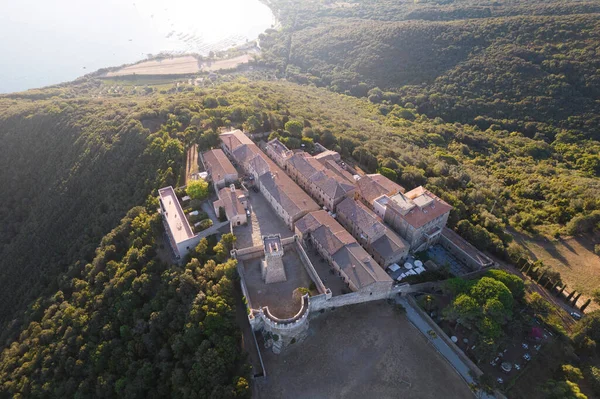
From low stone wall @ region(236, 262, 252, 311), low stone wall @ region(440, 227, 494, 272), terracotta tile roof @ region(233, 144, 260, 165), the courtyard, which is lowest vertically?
low stone wall @ region(440, 227, 494, 272)

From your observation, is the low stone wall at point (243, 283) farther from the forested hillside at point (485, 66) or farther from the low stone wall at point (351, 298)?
the forested hillside at point (485, 66)

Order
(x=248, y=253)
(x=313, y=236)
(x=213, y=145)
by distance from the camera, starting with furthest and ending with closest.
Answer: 1. (x=213, y=145)
2. (x=313, y=236)
3. (x=248, y=253)

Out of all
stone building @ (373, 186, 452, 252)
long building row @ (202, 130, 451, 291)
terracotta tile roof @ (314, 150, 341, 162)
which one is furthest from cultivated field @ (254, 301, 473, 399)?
terracotta tile roof @ (314, 150, 341, 162)

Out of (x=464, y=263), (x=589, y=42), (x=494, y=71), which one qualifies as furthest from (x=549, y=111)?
(x=464, y=263)

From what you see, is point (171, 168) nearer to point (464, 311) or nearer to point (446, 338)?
point (446, 338)

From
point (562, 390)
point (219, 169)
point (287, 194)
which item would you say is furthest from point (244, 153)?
point (562, 390)

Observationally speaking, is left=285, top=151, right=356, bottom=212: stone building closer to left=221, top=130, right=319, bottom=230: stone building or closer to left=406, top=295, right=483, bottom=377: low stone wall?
left=221, top=130, right=319, bottom=230: stone building
